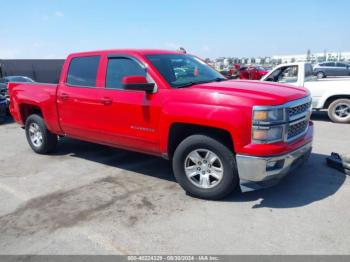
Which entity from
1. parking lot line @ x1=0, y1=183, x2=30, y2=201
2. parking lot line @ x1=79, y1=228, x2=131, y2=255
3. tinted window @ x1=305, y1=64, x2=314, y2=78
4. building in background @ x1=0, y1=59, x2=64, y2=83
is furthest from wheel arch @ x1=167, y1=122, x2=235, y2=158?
building in background @ x1=0, y1=59, x2=64, y2=83

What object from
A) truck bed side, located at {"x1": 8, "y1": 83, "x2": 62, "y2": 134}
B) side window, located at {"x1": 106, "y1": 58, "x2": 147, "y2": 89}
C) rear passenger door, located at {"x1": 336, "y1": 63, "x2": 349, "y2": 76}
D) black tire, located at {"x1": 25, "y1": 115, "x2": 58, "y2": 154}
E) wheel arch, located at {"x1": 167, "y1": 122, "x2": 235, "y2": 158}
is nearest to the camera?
wheel arch, located at {"x1": 167, "y1": 122, "x2": 235, "y2": 158}

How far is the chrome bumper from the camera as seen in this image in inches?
145

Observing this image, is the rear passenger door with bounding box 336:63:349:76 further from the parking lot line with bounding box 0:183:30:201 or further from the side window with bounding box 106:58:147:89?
the parking lot line with bounding box 0:183:30:201

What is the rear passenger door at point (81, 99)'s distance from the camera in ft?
17.0

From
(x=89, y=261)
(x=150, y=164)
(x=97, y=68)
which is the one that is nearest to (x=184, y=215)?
(x=89, y=261)

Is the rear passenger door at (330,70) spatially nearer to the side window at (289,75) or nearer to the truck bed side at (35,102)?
the side window at (289,75)

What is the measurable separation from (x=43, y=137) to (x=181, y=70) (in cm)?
330

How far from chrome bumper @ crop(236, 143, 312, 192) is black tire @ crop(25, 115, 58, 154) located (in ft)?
13.6

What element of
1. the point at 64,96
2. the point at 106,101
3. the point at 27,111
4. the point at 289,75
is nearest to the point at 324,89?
the point at 289,75

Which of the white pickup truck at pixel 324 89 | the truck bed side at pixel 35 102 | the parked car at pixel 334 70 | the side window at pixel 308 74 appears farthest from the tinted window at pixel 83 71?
the parked car at pixel 334 70

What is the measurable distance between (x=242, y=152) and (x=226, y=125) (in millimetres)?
360

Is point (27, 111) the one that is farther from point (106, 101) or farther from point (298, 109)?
point (298, 109)

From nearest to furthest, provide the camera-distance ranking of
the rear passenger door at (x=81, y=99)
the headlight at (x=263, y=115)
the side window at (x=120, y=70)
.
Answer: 1. the headlight at (x=263, y=115)
2. the side window at (x=120, y=70)
3. the rear passenger door at (x=81, y=99)

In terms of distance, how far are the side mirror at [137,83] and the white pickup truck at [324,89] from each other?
6259mm
